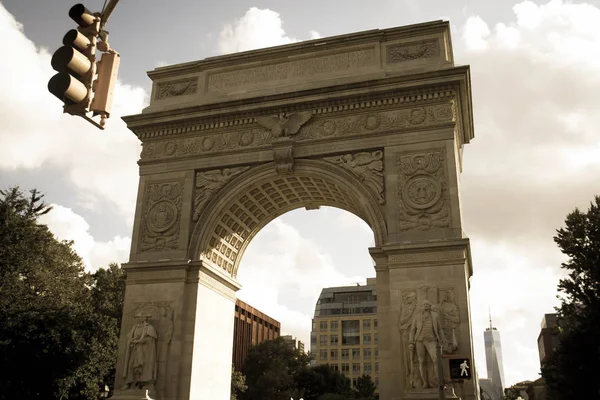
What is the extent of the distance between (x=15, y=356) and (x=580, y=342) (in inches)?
1040

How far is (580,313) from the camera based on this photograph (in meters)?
25.5

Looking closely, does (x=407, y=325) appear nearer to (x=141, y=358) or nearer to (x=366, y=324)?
(x=141, y=358)

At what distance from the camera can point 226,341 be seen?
26.7m

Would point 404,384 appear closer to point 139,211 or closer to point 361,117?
point 361,117

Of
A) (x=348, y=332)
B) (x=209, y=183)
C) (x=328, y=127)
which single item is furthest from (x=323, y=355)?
(x=328, y=127)

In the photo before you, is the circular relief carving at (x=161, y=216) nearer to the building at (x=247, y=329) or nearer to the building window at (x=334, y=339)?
the building at (x=247, y=329)

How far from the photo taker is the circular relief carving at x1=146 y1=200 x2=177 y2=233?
25.5m

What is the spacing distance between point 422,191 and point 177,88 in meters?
13.0

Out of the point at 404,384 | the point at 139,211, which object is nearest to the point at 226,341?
the point at 139,211

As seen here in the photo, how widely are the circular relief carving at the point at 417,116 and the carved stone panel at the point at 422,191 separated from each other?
1424 mm

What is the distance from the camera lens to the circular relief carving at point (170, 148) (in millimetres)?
26750

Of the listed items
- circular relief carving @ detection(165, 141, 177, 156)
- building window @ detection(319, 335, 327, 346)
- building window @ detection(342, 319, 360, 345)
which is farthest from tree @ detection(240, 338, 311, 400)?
circular relief carving @ detection(165, 141, 177, 156)

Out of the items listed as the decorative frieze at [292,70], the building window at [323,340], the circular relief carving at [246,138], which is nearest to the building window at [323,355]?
the building window at [323,340]

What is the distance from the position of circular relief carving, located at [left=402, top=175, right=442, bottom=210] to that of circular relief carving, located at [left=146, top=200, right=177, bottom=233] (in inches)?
400
